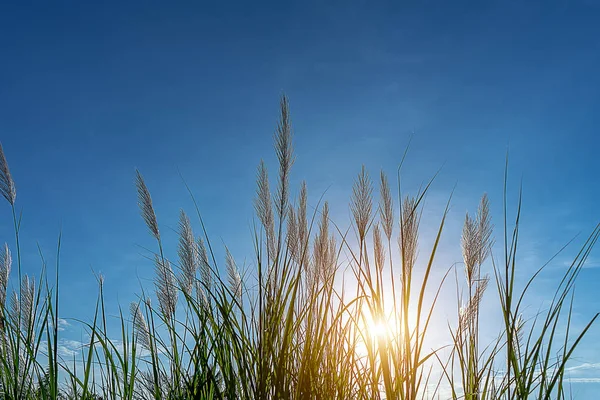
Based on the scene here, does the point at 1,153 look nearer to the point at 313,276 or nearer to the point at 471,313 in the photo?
the point at 313,276

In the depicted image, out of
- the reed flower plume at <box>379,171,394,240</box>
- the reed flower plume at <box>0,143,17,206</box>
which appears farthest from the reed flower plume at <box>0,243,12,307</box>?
the reed flower plume at <box>379,171,394,240</box>

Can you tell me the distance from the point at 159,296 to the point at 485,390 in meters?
1.61

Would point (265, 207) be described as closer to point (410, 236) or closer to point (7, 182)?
point (410, 236)

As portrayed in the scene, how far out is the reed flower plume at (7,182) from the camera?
10.7 ft

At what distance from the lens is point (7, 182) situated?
129 inches

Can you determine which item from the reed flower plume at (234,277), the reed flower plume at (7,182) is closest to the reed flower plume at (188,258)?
the reed flower plume at (234,277)

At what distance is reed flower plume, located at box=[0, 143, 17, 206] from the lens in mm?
3250

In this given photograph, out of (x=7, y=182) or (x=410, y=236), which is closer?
(x=410, y=236)

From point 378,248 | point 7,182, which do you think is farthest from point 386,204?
point 7,182

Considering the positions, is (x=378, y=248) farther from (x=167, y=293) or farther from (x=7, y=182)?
(x=7, y=182)

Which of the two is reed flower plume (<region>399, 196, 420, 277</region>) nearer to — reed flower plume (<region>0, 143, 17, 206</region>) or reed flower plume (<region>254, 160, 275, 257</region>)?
reed flower plume (<region>254, 160, 275, 257</region>)

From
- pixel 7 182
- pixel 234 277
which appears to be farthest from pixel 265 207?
pixel 7 182

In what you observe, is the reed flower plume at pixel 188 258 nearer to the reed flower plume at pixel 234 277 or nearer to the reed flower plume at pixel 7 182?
the reed flower plume at pixel 234 277

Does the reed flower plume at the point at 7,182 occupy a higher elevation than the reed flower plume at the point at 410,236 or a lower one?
higher
